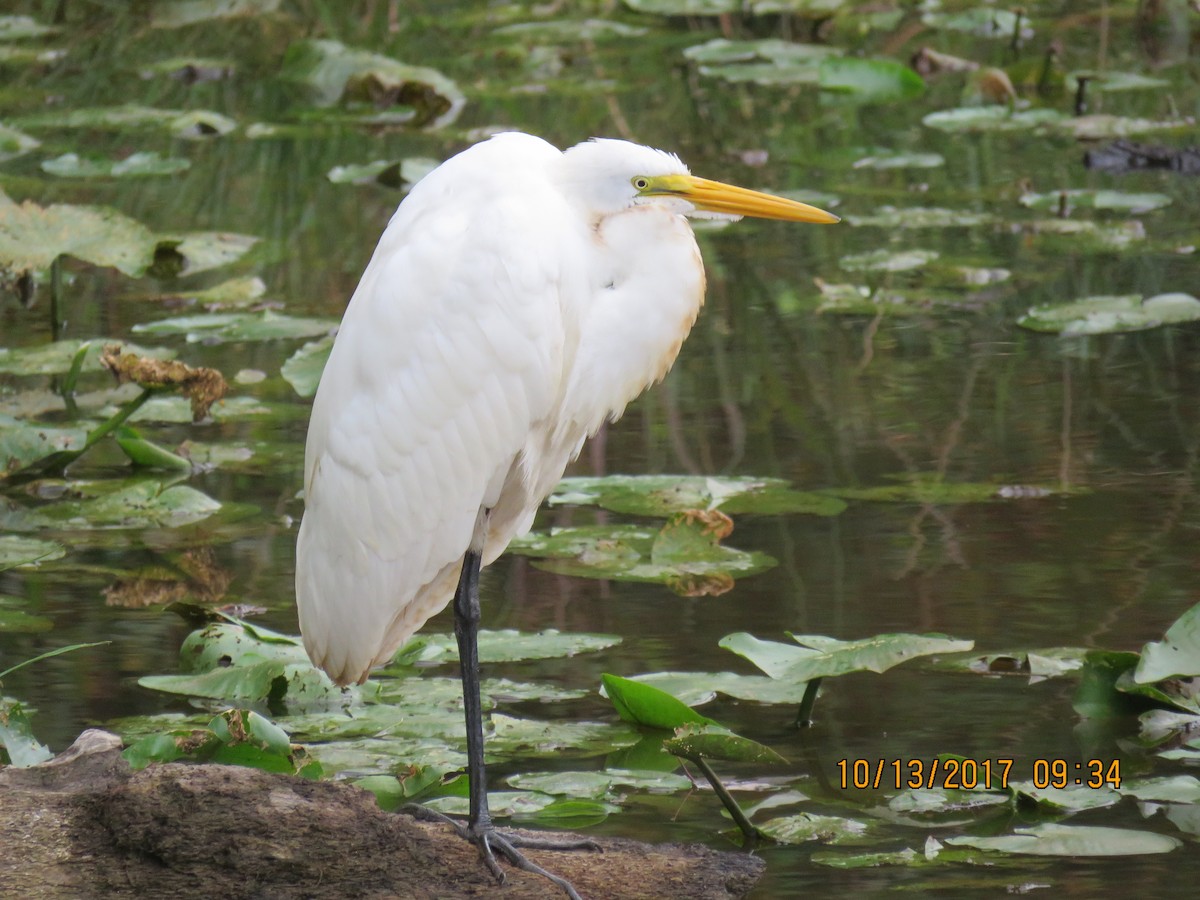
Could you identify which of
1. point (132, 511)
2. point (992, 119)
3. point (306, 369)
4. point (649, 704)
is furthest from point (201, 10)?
point (649, 704)

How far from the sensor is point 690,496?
386 centimetres

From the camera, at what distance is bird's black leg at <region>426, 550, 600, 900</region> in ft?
8.20

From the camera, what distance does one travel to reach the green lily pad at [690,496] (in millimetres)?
3828

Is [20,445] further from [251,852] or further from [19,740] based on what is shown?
[251,852]

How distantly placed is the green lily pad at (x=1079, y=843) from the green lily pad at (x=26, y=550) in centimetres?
197

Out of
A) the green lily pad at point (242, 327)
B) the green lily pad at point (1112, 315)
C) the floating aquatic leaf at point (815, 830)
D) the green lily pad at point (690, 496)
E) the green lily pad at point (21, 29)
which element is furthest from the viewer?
the green lily pad at point (21, 29)

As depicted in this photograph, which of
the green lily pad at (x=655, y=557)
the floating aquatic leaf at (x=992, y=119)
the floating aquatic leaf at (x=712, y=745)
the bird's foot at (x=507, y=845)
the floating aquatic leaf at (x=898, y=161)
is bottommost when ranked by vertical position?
the bird's foot at (x=507, y=845)

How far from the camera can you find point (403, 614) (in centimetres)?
285

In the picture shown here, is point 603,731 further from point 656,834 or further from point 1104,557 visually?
point 1104,557

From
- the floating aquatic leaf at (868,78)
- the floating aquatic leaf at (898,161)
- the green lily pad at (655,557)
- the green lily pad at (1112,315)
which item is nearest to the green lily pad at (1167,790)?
the green lily pad at (655,557)

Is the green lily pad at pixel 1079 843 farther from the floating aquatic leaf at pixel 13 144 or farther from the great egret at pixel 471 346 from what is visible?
the floating aquatic leaf at pixel 13 144

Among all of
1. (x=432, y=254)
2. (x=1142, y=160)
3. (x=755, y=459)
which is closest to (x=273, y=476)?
(x=755, y=459)
